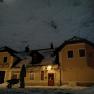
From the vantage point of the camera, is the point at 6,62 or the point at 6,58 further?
the point at 6,58

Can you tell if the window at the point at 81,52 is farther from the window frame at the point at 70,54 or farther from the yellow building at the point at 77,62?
the window frame at the point at 70,54

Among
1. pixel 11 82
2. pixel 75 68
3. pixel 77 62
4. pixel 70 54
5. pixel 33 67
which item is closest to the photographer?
pixel 11 82

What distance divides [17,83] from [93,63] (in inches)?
480

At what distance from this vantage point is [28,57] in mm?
33750

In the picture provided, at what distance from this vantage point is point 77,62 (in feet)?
88.3

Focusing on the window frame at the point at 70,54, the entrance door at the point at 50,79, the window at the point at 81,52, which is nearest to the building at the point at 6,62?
the entrance door at the point at 50,79

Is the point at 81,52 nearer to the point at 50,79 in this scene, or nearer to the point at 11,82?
the point at 50,79

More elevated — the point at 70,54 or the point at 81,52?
the point at 81,52

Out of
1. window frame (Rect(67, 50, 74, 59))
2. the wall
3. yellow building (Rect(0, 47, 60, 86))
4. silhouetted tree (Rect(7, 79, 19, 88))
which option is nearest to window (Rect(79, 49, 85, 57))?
the wall

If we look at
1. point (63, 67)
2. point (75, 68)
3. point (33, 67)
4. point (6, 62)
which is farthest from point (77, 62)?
point (6, 62)

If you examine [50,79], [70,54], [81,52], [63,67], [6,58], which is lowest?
[50,79]

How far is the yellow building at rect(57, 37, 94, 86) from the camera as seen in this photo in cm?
2600

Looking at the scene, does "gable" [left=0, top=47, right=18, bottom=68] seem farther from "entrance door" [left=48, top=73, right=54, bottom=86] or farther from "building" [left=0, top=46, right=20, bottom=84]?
"entrance door" [left=48, top=73, right=54, bottom=86]

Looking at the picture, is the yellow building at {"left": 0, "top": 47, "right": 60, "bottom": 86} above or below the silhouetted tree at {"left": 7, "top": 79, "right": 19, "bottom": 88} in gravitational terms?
above
